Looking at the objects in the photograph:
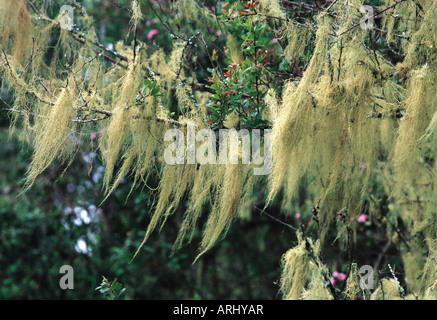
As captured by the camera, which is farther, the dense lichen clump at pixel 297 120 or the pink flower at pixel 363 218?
the pink flower at pixel 363 218

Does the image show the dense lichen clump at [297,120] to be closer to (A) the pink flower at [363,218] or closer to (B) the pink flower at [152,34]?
(A) the pink flower at [363,218]

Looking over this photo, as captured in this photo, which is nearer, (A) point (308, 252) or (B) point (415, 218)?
(A) point (308, 252)

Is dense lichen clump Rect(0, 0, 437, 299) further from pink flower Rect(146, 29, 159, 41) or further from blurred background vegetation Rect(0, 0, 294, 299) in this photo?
blurred background vegetation Rect(0, 0, 294, 299)

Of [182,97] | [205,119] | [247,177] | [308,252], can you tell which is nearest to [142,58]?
[182,97]

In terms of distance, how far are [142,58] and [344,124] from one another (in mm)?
1054

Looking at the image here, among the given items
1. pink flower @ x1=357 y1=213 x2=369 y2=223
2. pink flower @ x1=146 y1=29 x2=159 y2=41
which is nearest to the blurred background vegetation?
pink flower @ x1=146 y1=29 x2=159 y2=41

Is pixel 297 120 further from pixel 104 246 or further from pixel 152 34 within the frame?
pixel 104 246

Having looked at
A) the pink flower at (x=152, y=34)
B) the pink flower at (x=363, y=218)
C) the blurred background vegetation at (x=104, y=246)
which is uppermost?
the pink flower at (x=152, y=34)

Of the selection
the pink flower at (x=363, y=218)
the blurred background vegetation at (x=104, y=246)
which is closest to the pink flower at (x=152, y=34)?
the blurred background vegetation at (x=104, y=246)

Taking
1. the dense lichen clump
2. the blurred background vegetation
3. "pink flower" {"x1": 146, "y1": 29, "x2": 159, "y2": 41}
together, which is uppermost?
"pink flower" {"x1": 146, "y1": 29, "x2": 159, "y2": 41}

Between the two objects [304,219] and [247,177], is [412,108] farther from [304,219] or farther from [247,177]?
[304,219]

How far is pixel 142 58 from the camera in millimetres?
2447

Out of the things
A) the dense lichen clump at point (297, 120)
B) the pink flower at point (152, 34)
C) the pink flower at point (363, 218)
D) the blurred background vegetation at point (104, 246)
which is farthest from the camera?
the blurred background vegetation at point (104, 246)
